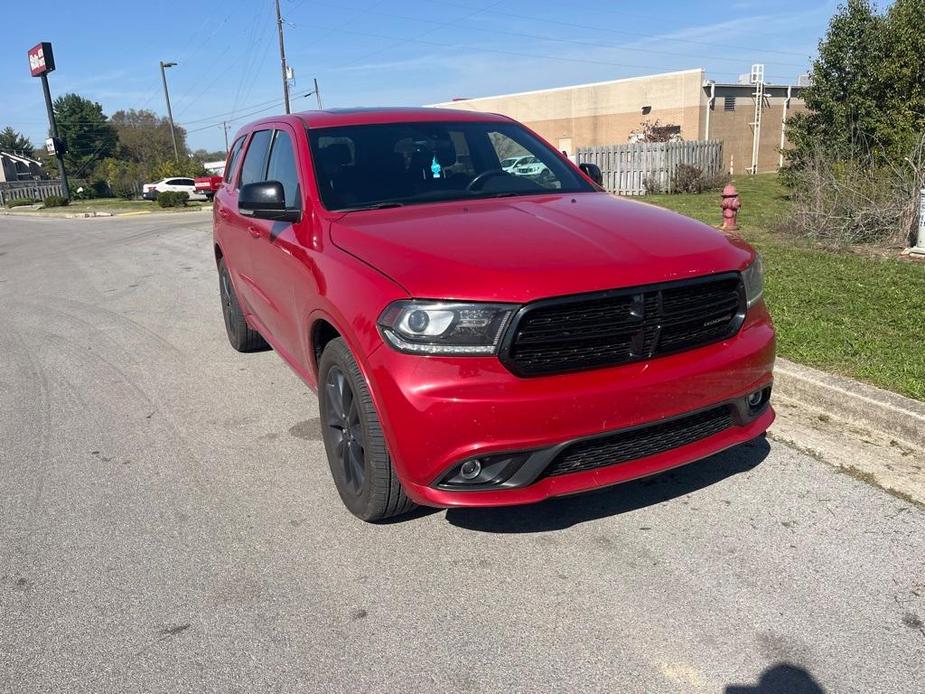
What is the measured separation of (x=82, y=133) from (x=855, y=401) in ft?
322

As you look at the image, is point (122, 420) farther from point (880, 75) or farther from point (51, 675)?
point (880, 75)

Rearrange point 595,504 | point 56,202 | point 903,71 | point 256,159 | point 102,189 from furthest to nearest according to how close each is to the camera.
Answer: point 102,189
point 56,202
point 903,71
point 256,159
point 595,504

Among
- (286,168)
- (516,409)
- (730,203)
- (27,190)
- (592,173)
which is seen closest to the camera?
(516,409)

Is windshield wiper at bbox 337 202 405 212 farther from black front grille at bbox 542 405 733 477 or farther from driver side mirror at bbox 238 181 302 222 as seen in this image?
black front grille at bbox 542 405 733 477

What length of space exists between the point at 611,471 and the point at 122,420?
3432mm

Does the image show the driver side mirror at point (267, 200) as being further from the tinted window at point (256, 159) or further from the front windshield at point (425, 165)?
the tinted window at point (256, 159)

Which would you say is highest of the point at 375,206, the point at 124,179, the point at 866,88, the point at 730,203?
the point at 866,88

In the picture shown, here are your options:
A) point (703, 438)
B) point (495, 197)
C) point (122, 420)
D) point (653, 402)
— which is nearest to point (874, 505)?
point (703, 438)

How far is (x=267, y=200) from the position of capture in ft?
12.4

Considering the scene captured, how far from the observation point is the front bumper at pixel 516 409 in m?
2.70

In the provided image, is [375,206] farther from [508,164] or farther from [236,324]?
[236,324]

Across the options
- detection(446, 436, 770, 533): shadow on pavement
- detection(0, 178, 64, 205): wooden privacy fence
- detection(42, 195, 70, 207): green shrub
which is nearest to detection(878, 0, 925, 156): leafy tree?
detection(446, 436, 770, 533): shadow on pavement

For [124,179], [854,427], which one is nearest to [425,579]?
[854,427]

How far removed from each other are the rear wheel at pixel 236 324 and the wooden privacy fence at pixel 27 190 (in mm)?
51150
